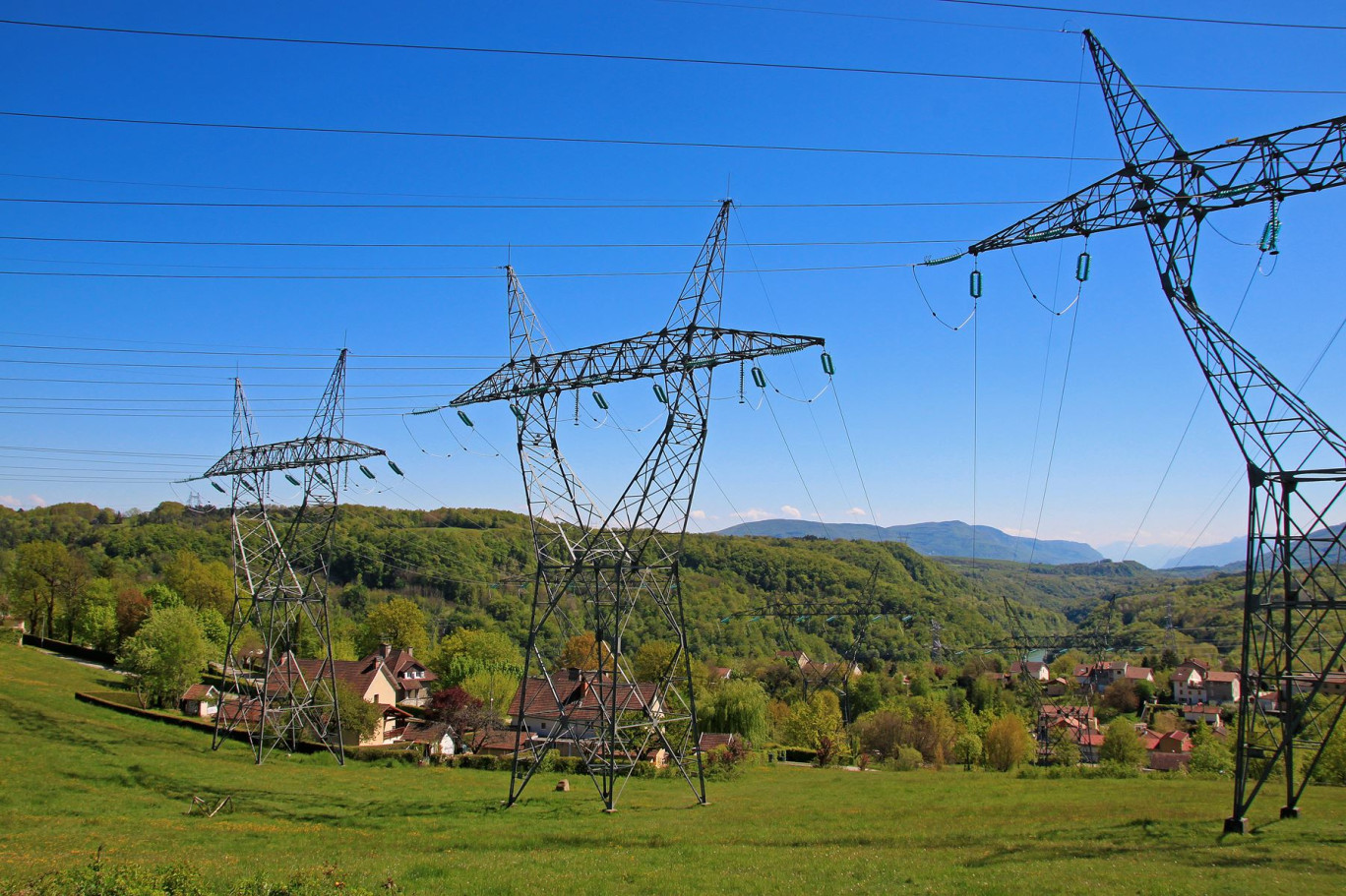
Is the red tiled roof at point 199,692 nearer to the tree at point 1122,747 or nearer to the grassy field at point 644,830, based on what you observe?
the grassy field at point 644,830

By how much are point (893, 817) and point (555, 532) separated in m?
14.2

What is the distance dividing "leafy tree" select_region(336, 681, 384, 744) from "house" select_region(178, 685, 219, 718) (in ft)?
36.6

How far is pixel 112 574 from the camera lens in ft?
321

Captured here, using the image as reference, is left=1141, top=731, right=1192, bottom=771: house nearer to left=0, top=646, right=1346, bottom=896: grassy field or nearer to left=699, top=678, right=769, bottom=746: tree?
left=0, top=646, right=1346, bottom=896: grassy field

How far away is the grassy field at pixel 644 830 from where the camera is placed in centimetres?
1564

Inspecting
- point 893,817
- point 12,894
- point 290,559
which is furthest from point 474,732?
point 12,894

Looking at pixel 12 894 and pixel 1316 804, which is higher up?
pixel 12 894

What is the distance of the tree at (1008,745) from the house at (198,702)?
5141 centimetres

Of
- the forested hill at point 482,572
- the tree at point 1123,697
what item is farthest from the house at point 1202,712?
the forested hill at point 482,572

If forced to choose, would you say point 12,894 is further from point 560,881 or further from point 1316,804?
point 1316,804

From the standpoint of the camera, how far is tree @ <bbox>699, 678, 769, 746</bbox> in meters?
52.7

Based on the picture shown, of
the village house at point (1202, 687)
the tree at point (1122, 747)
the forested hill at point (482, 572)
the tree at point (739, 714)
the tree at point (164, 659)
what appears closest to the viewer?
the tree at point (1122, 747)

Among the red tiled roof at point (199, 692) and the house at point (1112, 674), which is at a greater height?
the red tiled roof at point (199, 692)

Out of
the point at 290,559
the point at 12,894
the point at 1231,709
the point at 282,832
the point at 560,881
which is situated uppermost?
the point at 290,559
